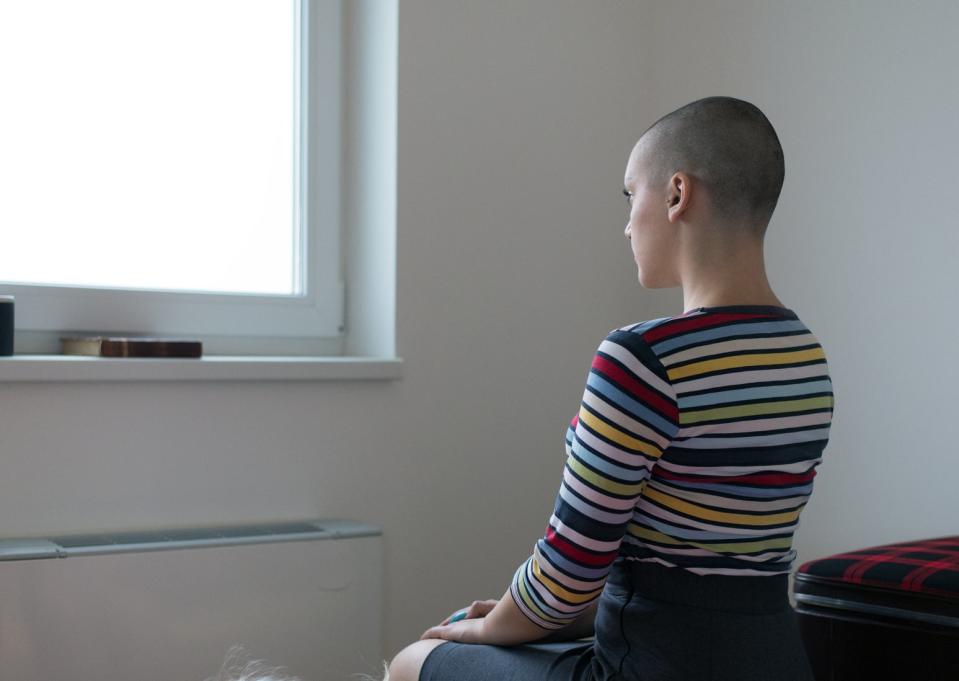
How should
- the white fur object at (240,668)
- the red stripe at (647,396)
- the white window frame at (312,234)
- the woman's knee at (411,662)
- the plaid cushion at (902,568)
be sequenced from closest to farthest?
the red stripe at (647,396) → the woman's knee at (411,662) → the plaid cushion at (902,568) → the white fur object at (240,668) → the white window frame at (312,234)

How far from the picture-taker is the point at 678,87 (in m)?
2.64

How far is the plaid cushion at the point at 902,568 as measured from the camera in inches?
62.6

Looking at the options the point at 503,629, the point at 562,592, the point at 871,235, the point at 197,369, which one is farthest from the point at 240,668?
the point at 871,235

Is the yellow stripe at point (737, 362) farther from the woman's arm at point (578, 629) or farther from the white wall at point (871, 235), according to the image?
the white wall at point (871, 235)

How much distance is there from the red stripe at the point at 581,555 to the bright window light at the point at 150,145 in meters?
1.31

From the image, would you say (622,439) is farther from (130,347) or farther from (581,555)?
(130,347)

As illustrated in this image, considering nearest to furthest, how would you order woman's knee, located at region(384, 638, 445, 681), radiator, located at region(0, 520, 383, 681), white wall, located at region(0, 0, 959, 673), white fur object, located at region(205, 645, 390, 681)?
woman's knee, located at region(384, 638, 445, 681), radiator, located at region(0, 520, 383, 681), white fur object, located at region(205, 645, 390, 681), white wall, located at region(0, 0, 959, 673)

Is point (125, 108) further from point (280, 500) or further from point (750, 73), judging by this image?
point (750, 73)

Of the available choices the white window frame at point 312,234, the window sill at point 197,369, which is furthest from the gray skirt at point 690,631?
the white window frame at point 312,234

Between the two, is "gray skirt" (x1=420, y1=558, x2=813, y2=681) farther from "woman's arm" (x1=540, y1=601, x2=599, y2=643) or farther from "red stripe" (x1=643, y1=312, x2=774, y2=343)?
"red stripe" (x1=643, y1=312, x2=774, y2=343)

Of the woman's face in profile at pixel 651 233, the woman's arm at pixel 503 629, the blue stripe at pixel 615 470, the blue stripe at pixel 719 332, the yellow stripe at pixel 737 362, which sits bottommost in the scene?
the woman's arm at pixel 503 629

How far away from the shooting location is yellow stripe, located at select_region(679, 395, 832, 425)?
1082 millimetres

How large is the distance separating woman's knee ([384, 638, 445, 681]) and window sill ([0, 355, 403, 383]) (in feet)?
2.77

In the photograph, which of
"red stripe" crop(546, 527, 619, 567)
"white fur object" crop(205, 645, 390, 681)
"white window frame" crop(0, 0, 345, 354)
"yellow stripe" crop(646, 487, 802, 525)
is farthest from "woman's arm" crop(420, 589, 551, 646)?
"white window frame" crop(0, 0, 345, 354)
